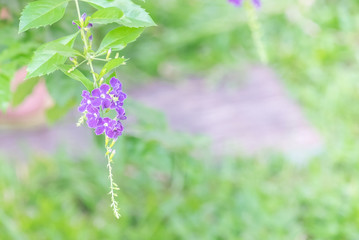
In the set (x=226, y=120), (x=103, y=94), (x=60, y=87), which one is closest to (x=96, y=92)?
(x=103, y=94)

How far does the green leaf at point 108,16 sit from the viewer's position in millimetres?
789

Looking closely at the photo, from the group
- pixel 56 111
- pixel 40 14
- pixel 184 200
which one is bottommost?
pixel 184 200

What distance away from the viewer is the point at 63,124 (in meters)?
2.65

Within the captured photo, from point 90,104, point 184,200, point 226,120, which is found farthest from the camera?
point 226,120

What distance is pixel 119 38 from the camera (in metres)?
0.84

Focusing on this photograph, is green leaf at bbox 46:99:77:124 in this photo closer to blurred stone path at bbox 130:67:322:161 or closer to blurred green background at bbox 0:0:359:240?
blurred green background at bbox 0:0:359:240

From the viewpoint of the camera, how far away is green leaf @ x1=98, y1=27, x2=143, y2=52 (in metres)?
0.83

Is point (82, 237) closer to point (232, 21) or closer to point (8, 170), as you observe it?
point (8, 170)

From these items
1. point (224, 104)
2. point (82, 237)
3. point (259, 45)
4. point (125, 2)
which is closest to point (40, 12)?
point (125, 2)

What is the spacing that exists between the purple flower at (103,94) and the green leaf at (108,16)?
10 cm

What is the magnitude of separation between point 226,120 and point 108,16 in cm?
200

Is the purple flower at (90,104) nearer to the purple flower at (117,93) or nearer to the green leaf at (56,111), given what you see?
the purple flower at (117,93)

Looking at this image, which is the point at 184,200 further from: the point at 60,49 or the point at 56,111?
the point at 60,49

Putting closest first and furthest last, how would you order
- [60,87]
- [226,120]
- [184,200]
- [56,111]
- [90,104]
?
[90,104] → [60,87] → [56,111] → [184,200] → [226,120]
